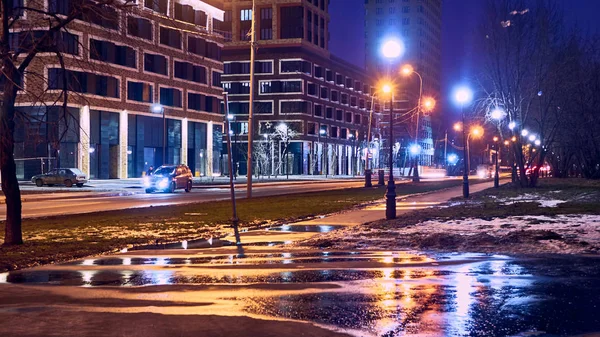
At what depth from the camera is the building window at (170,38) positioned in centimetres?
8356

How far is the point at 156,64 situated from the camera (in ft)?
269

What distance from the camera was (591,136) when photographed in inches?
2213

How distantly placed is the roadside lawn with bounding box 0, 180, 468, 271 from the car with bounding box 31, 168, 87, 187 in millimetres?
27975

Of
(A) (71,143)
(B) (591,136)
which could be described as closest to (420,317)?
(B) (591,136)

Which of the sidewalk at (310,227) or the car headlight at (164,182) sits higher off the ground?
the car headlight at (164,182)

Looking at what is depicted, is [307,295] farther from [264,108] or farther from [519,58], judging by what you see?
[264,108]

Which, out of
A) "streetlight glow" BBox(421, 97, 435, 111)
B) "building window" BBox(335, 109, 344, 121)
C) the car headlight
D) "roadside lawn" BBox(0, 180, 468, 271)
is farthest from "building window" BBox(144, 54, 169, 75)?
"building window" BBox(335, 109, 344, 121)

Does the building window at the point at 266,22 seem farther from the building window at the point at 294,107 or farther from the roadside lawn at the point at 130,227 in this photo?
the roadside lawn at the point at 130,227

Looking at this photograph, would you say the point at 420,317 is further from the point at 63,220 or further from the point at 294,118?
the point at 294,118

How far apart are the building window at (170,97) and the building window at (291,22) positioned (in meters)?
38.1

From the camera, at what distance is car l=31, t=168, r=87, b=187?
188 feet

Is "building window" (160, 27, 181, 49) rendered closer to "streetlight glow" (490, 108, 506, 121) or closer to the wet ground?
"streetlight glow" (490, 108, 506, 121)

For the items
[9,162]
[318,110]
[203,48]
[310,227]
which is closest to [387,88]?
[310,227]

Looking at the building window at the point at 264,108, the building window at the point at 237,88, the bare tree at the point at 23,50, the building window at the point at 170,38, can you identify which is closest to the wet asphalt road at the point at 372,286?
the bare tree at the point at 23,50
